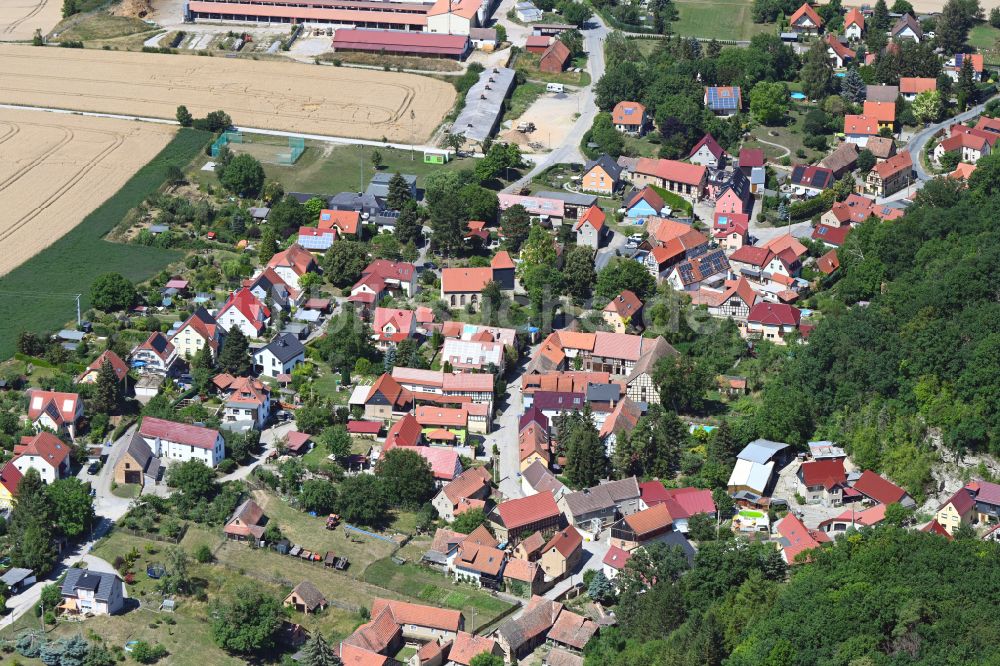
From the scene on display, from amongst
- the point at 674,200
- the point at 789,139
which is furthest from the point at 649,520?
the point at 789,139

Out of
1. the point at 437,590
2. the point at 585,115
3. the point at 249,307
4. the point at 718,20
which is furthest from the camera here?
the point at 718,20

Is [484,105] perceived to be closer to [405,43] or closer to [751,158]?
[405,43]

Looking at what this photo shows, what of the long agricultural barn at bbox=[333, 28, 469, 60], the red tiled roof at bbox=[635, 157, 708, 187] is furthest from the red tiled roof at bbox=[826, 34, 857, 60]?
the long agricultural barn at bbox=[333, 28, 469, 60]

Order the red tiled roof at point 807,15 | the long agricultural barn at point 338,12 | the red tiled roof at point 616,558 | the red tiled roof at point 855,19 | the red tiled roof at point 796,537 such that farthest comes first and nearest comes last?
1. the long agricultural barn at point 338,12
2. the red tiled roof at point 807,15
3. the red tiled roof at point 855,19
4. the red tiled roof at point 616,558
5. the red tiled roof at point 796,537

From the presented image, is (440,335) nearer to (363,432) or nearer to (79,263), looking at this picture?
(363,432)

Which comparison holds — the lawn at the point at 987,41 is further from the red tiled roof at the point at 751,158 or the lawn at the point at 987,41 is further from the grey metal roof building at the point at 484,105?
the grey metal roof building at the point at 484,105

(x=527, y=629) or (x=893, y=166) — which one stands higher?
(x=893, y=166)

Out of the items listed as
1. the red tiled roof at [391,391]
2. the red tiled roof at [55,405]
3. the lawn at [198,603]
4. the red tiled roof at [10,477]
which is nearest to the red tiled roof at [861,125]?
the red tiled roof at [391,391]
